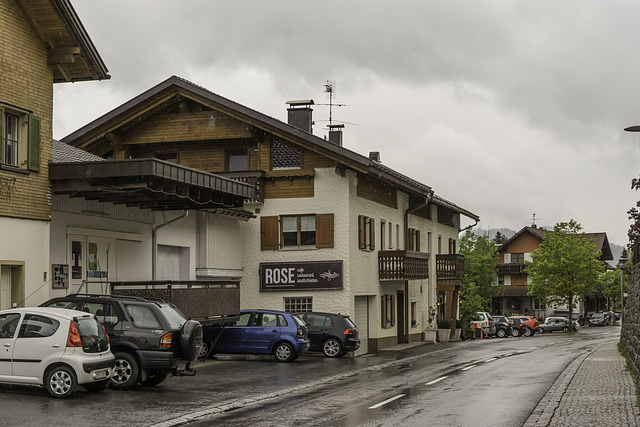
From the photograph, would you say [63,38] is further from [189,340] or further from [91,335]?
[91,335]

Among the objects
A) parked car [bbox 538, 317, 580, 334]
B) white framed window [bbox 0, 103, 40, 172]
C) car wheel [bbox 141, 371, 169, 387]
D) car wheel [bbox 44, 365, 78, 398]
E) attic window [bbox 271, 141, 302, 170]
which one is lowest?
parked car [bbox 538, 317, 580, 334]

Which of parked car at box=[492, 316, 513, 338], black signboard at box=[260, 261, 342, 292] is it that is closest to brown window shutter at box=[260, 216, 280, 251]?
black signboard at box=[260, 261, 342, 292]

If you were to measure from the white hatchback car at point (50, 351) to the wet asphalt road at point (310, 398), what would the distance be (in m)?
0.35

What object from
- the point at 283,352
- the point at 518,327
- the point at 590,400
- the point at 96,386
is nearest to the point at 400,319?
the point at 283,352

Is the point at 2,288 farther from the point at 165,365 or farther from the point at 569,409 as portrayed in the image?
the point at 569,409

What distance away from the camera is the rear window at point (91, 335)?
15.7 m

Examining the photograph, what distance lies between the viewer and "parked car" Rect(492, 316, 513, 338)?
5846cm

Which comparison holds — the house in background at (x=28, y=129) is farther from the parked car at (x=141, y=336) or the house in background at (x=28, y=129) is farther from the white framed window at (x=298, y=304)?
the white framed window at (x=298, y=304)

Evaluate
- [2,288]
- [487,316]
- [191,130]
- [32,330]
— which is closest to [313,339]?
[191,130]

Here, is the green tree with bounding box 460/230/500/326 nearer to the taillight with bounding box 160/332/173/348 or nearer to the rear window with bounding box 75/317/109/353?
the taillight with bounding box 160/332/173/348

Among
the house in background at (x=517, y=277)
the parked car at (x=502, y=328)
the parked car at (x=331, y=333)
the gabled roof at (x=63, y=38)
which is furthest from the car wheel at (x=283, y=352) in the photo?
the house in background at (x=517, y=277)

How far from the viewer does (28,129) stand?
20375 millimetres

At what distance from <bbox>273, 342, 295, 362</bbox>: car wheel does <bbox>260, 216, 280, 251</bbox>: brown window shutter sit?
274 inches

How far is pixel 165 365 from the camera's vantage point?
17.5 metres
